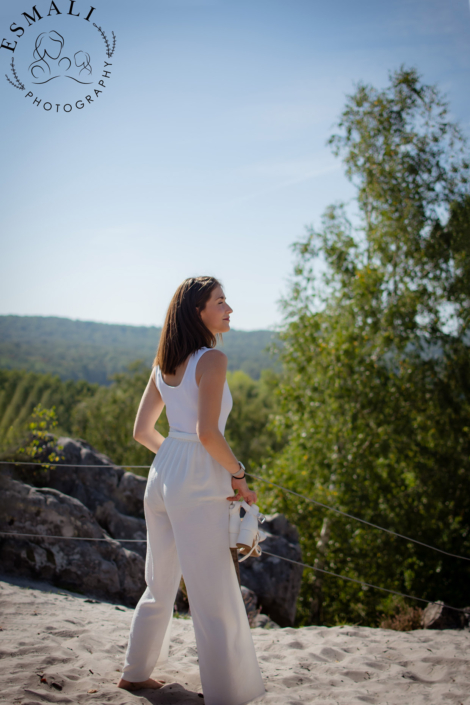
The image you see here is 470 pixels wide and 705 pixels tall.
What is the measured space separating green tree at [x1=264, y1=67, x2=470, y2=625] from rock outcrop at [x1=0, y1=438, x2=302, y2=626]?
2.68 metres

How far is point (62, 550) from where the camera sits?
15.9 feet

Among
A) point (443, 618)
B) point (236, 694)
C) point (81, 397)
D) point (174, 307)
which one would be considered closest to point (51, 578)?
point (236, 694)

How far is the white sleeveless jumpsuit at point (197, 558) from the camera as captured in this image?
7.10 feet

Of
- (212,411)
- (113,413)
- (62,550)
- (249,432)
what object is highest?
(212,411)

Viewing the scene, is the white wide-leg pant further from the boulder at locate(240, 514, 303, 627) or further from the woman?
the boulder at locate(240, 514, 303, 627)

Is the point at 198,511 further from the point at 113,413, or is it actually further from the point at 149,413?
the point at 113,413

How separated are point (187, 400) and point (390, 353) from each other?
701 centimetres

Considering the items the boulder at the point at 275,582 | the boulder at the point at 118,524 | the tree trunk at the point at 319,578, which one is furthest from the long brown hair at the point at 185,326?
the tree trunk at the point at 319,578

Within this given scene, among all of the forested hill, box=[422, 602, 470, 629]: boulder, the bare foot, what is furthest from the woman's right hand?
box=[422, 602, 470, 629]: boulder

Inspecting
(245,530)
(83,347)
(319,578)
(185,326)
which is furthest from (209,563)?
(83,347)

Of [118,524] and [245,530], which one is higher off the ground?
[245,530]

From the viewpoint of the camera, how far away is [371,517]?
28.4ft

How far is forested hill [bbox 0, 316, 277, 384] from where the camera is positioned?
1914 cm

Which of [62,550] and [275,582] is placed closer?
[62,550]
